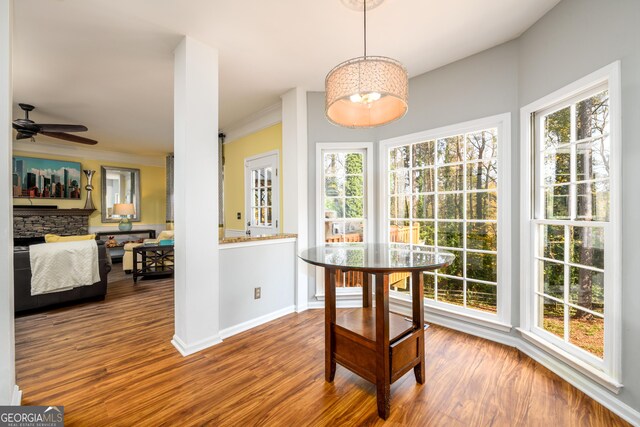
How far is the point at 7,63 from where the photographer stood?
1.36 m

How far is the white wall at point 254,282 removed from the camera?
101 inches

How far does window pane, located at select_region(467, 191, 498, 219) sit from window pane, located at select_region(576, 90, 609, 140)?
74 centimetres

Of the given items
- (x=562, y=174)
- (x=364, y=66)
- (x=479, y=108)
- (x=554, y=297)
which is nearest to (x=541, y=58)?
(x=479, y=108)

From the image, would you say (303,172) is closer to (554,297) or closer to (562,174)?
(562,174)

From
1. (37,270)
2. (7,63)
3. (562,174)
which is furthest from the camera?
(37,270)

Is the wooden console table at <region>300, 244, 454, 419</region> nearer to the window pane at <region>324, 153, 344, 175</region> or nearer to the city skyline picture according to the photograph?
the window pane at <region>324, 153, 344, 175</region>

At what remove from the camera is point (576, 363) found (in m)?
1.76

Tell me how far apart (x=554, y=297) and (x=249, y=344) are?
252 centimetres

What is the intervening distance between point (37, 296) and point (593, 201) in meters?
5.38

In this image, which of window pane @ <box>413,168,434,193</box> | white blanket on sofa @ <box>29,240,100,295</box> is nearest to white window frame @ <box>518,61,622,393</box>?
window pane @ <box>413,168,434,193</box>

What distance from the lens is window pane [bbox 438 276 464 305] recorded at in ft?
8.65

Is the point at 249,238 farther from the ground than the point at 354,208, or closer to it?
closer to it

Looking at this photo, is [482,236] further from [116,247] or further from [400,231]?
[116,247]

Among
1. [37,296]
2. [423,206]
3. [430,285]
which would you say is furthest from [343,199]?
[37,296]
